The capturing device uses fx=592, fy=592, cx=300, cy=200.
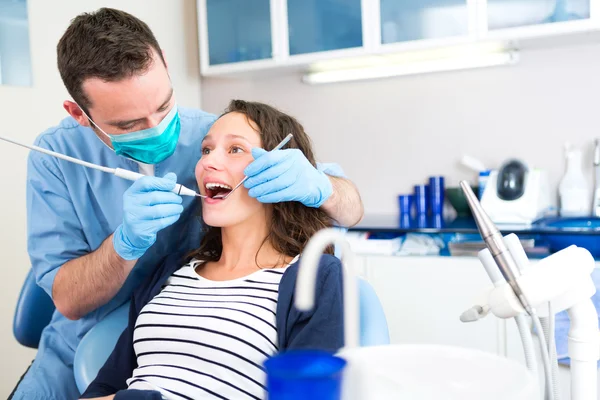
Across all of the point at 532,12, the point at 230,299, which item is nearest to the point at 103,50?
the point at 230,299

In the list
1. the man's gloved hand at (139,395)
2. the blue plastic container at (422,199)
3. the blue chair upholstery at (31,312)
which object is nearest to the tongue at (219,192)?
the man's gloved hand at (139,395)

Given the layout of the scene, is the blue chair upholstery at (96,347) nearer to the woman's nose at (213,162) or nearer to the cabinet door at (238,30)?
the woman's nose at (213,162)

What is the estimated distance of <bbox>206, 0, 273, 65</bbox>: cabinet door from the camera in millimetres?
2979

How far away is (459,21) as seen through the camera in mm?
2510

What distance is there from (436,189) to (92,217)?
175cm

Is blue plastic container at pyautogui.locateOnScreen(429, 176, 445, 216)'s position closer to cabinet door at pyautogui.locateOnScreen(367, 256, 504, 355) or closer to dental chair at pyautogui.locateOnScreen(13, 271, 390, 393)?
cabinet door at pyautogui.locateOnScreen(367, 256, 504, 355)

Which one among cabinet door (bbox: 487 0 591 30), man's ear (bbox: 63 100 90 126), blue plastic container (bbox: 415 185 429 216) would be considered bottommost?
blue plastic container (bbox: 415 185 429 216)

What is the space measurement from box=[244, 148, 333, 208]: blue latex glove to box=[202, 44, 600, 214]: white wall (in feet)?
5.64

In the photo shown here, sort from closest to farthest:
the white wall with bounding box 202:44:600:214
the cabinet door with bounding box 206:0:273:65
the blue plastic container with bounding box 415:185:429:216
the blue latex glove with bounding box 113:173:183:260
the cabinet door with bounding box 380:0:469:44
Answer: the blue latex glove with bounding box 113:173:183:260, the cabinet door with bounding box 380:0:469:44, the white wall with bounding box 202:44:600:214, the blue plastic container with bounding box 415:185:429:216, the cabinet door with bounding box 206:0:273:65

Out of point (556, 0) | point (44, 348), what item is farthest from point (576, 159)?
point (44, 348)

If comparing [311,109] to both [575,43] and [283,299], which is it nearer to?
[575,43]

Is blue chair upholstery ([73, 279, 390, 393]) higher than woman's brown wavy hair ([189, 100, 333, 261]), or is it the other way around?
woman's brown wavy hair ([189, 100, 333, 261])

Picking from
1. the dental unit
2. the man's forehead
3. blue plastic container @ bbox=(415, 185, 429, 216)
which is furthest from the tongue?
blue plastic container @ bbox=(415, 185, 429, 216)

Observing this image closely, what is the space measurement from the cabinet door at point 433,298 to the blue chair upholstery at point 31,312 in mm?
1295
